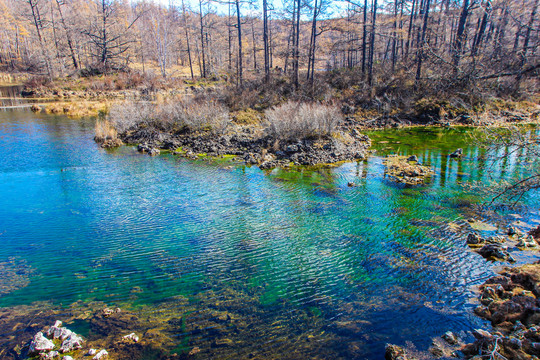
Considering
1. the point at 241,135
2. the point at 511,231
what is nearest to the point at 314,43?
the point at 241,135

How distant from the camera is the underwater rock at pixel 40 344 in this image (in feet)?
15.1

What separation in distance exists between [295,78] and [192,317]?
27.4m

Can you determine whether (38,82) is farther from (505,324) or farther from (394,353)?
(505,324)

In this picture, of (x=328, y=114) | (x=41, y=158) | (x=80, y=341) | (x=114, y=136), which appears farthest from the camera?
(x=114, y=136)

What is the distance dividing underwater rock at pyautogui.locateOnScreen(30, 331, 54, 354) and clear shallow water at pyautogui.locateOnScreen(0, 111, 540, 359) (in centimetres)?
107

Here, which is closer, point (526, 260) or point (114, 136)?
point (526, 260)

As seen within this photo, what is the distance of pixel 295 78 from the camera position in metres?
29.7

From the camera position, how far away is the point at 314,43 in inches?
1157

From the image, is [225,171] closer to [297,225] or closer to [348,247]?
[297,225]

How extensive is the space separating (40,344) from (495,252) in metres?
9.08

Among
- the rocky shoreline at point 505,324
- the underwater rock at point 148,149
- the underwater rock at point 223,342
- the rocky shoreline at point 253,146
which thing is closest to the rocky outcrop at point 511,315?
the rocky shoreline at point 505,324

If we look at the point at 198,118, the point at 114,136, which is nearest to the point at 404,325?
the point at 198,118

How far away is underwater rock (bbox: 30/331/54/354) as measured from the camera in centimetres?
461

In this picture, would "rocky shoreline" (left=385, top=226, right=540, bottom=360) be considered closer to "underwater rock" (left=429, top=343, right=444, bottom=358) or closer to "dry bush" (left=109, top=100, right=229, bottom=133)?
"underwater rock" (left=429, top=343, right=444, bottom=358)
